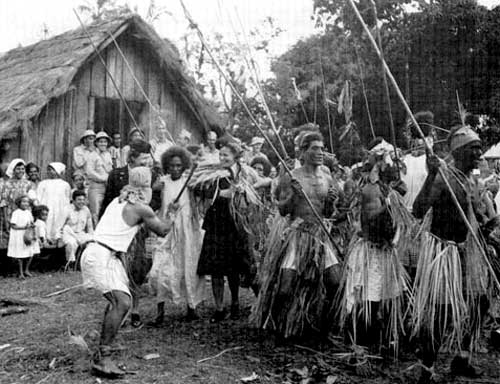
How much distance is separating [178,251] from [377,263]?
2074mm

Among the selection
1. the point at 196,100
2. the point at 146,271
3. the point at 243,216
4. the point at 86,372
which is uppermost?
the point at 196,100

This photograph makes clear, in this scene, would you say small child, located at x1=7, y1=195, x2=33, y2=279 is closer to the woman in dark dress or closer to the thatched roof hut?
the thatched roof hut

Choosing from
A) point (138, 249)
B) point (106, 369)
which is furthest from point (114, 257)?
point (138, 249)

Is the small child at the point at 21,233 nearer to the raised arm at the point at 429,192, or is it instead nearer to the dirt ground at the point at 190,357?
the dirt ground at the point at 190,357

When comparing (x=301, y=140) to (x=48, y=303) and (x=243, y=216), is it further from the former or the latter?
(x=48, y=303)

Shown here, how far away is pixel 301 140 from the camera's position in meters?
5.18

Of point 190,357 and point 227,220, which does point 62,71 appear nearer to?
point 227,220

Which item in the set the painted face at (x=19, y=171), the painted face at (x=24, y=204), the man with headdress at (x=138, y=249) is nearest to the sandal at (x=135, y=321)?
the man with headdress at (x=138, y=249)

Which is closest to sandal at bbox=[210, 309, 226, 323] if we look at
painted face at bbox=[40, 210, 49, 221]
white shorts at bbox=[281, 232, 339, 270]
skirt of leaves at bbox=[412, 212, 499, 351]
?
white shorts at bbox=[281, 232, 339, 270]

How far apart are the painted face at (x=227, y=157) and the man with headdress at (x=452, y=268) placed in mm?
2026

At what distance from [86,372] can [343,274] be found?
6.44 ft

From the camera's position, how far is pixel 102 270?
4.42m

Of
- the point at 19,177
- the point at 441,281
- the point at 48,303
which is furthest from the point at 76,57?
the point at 441,281

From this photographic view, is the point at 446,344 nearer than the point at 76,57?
Yes
